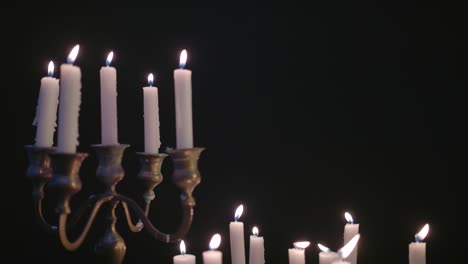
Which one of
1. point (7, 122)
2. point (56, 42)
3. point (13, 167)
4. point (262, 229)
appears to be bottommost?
point (262, 229)

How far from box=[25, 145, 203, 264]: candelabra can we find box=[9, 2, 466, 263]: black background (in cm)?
59

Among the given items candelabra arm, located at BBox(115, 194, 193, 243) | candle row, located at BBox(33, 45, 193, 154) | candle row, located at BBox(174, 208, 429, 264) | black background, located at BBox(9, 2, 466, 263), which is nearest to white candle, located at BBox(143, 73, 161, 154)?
candle row, located at BBox(33, 45, 193, 154)

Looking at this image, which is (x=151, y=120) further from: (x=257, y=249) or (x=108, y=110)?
(x=257, y=249)

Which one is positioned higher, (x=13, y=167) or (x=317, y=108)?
(x=317, y=108)

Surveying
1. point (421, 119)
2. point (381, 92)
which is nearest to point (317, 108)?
point (381, 92)

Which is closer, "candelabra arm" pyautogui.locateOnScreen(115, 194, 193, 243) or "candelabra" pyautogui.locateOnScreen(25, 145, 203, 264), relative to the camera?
"candelabra" pyautogui.locateOnScreen(25, 145, 203, 264)

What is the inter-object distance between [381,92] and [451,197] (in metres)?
0.42

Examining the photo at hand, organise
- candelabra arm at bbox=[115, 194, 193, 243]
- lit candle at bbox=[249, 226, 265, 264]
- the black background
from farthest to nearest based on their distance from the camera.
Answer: the black background
lit candle at bbox=[249, 226, 265, 264]
candelabra arm at bbox=[115, 194, 193, 243]

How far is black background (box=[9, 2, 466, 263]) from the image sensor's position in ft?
5.47

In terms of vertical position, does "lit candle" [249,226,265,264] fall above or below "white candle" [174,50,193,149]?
below

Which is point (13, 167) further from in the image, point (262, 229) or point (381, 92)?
point (381, 92)

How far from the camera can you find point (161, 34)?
165 centimetres

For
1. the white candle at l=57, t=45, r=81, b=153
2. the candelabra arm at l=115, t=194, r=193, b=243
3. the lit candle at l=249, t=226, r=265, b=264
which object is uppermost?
the white candle at l=57, t=45, r=81, b=153

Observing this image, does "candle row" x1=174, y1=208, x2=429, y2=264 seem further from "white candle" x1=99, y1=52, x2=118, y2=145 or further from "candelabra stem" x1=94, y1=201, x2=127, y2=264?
"white candle" x1=99, y1=52, x2=118, y2=145
